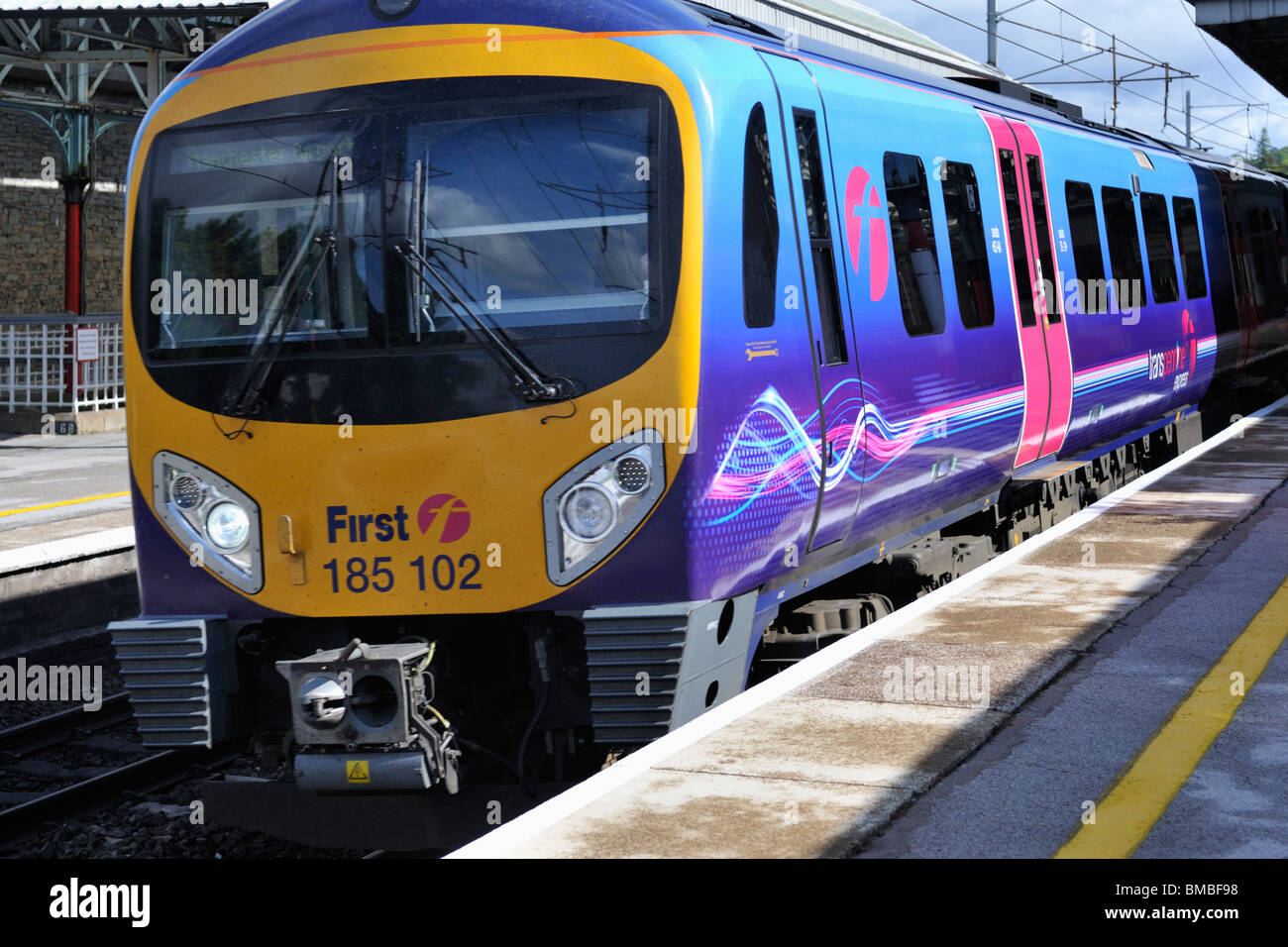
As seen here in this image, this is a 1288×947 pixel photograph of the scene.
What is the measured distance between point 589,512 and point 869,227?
2346mm

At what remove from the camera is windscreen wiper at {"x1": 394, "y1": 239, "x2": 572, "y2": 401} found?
4.98 m

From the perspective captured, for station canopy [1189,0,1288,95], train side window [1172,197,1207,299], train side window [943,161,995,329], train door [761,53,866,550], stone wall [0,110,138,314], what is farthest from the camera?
stone wall [0,110,138,314]

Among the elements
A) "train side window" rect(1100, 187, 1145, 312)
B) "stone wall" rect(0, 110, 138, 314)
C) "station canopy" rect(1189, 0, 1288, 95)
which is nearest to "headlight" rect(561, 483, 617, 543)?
"train side window" rect(1100, 187, 1145, 312)

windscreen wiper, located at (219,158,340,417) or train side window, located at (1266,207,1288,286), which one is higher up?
train side window, located at (1266,207,1288,286)

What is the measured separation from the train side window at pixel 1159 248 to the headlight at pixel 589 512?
845cm

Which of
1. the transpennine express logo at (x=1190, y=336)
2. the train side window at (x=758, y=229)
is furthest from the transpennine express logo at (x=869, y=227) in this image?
the transpennine express logo at (x=1190, y=336)

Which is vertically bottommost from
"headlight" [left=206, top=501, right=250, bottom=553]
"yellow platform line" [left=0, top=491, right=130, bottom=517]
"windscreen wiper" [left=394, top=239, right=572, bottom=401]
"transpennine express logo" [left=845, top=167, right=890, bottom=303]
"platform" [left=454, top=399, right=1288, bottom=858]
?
"platform" [left=454, top=399, right=1288, bottom=858]

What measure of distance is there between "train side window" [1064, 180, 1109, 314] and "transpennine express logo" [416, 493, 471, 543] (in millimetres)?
6140

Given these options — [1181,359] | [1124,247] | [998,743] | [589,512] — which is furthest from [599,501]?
[1181,359]

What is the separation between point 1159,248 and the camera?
12539 mm

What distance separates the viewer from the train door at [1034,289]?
28.5ft

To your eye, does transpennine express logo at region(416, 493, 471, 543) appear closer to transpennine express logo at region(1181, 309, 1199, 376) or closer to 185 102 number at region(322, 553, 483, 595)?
185 102 number at region(322, 553, 483, 595)

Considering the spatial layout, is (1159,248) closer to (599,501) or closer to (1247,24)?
(599,501)
